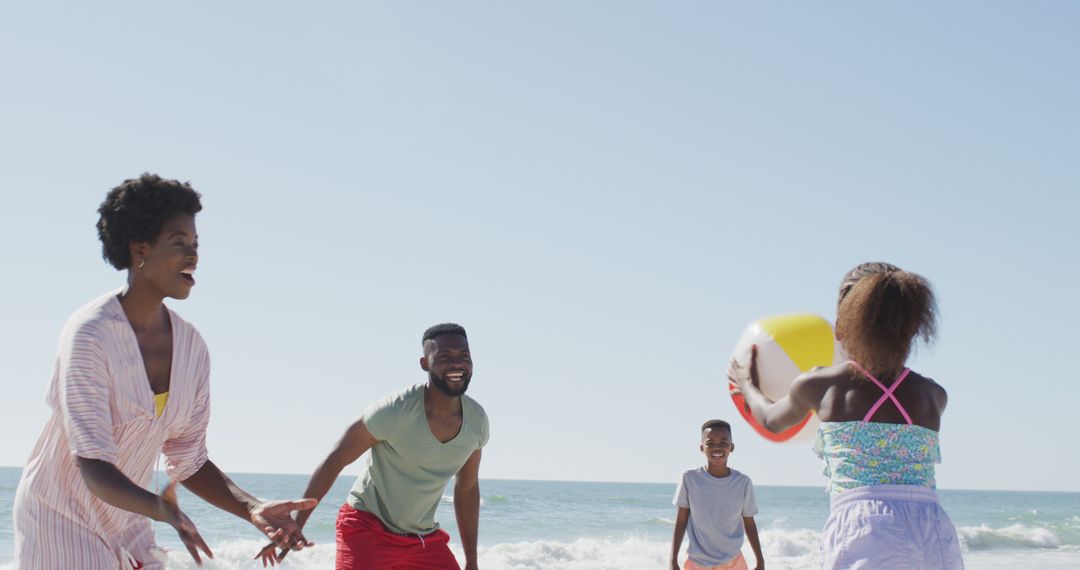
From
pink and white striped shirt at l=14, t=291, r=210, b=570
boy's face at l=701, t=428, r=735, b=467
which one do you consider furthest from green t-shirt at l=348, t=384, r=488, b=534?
boy's face at l=701, t=428, r=735, b=467

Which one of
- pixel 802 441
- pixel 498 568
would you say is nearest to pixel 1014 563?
pixel 498 568

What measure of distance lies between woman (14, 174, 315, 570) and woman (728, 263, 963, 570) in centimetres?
198

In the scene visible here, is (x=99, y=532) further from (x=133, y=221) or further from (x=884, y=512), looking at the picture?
(x=884, y=512)

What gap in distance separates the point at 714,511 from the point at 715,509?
0.06 ft

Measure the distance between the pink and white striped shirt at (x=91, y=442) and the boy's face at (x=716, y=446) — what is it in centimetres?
609

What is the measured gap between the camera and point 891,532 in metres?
4.15

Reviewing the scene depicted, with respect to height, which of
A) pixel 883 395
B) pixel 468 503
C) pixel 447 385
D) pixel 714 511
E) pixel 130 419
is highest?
pixel 447 385

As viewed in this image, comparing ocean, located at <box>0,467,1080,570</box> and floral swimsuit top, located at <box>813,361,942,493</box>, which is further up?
floral swimsuit top, located at <box>813,361,942,493</box>

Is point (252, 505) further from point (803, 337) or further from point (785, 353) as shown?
point (803, 337)

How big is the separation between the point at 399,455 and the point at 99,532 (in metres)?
3.08

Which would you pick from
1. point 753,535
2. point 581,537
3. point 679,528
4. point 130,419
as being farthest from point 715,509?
Answer: point 581,537

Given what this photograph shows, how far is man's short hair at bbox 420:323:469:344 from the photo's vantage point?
6668mm

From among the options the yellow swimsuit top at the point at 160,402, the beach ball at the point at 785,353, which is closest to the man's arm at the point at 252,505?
the yellow swimsuit top at the point at 160,402

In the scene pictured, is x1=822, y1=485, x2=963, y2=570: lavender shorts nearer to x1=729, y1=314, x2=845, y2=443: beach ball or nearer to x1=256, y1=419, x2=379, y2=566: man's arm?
x1=729, y1=314, x2=845, y2=443: beach ball
